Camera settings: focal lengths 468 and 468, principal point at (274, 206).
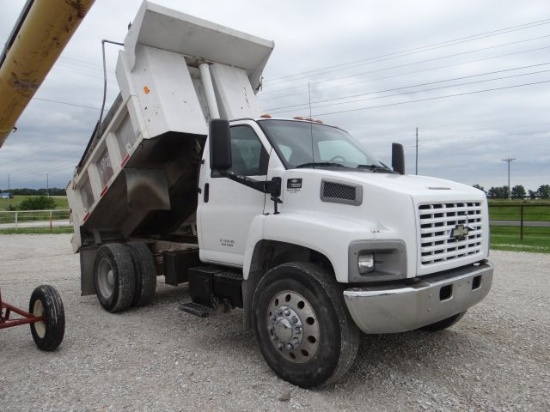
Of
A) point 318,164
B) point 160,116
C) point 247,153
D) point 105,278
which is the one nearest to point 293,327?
point 318,164

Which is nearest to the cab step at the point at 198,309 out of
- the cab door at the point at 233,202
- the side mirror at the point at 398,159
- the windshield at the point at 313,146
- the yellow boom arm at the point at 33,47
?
the cab door at the point at 233,202

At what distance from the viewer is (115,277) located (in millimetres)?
6270

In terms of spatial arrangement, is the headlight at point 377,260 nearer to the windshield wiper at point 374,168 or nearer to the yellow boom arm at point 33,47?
the windshield wiper at point 374,168

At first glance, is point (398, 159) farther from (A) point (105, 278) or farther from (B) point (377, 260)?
(A) point (105, 278)

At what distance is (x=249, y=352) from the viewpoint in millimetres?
4891

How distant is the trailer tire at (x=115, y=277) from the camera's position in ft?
20.5

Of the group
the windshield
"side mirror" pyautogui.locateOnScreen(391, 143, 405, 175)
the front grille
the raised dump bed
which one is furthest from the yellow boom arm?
"side mirror" pyautogui.locateOnScreen(391, 143, 405, 175)

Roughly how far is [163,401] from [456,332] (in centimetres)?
349

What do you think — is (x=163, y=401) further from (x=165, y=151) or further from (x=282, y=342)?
(x=165, y=151)

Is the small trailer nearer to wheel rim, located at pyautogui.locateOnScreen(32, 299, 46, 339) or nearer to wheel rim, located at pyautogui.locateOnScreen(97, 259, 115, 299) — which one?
wheel rim, located at pyautogui.locateOnScreen(32, 299, 46, 339)

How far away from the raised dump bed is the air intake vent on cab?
2165 millimetres

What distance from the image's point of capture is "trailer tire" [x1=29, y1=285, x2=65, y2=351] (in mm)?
4789

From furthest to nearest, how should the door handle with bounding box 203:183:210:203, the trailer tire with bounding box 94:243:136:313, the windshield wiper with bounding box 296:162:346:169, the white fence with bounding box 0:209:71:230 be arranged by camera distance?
the white fence with bounding box 0:209:71:230
the trailer tire with bounding box 94:243:136:313
the door handle with bounding box 203:183:210:203
the windshield wiper with bounding box 296:162:346:169

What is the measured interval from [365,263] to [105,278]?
14.6 ft
